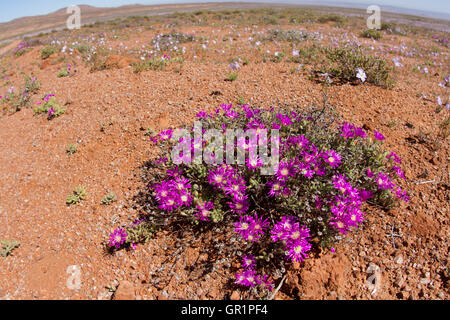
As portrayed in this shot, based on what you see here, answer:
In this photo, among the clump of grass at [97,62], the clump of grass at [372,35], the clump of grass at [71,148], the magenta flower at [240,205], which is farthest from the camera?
the clump of grass at [372,35]

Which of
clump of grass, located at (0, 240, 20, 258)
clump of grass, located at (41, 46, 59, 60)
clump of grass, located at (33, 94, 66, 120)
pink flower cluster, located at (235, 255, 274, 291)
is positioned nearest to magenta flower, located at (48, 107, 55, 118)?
clump of grass, located at (33, 94, 66, 120)

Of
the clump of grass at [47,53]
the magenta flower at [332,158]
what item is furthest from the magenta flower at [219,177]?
the clump of grass at [47,53]

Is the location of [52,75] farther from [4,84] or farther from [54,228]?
[54,228]

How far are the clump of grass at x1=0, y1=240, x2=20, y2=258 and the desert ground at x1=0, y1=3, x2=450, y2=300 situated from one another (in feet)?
0.10

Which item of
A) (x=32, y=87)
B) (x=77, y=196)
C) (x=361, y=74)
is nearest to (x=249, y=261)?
A: (x=77, y=196)

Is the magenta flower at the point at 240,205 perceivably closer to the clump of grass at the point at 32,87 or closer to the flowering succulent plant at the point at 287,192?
the flowering succulent plant at the point at 287,192

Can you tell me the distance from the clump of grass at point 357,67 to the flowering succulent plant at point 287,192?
2.88 metres

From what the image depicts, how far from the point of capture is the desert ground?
260cm

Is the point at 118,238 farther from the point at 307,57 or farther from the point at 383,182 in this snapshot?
the point at 307,57

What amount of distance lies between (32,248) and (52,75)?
25.9 feet

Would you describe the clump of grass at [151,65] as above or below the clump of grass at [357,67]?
above

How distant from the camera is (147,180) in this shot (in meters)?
3.74

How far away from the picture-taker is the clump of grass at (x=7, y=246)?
3.27 metres

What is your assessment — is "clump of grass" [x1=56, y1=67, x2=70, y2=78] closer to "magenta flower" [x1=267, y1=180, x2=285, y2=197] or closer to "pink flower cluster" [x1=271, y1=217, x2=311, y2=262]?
"magenta flower" [x1=267, y1=180, x2=285, y2=197]
